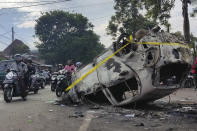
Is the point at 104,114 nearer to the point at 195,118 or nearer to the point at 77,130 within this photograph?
the point at 77,130

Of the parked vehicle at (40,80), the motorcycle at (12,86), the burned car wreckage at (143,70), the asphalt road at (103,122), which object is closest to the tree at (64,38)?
the parked vehicle at (40,80)

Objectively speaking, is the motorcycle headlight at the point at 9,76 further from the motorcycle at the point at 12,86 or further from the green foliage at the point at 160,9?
the green foliage at the point at 160,9

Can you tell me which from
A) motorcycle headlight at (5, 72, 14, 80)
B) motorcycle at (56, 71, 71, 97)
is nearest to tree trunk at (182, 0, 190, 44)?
motorcycle at (56, 71, 71, 97)

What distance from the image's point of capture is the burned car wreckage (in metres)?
5.19

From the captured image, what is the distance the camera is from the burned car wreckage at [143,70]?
519 centimetres

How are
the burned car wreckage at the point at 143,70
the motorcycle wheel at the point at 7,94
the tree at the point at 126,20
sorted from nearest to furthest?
the burned car wreckage at the point at 143,70 < the motorcycle wheel at the point at 7,94 < the tree at the point at 126,20

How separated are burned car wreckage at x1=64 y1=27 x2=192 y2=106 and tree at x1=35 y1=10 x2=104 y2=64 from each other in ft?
117

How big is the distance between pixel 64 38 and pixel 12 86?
35.8m

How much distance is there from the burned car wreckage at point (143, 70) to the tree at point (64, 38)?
35.6 metres

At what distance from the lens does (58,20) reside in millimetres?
44625

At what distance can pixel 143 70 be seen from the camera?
5363mm

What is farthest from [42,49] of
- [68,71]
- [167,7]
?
[68,71]

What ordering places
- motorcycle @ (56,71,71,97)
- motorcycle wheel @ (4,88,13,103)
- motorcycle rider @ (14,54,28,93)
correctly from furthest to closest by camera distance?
1. motorcycle @ (56,71,71,97)
2. motorcycle rider @ (14,54,28,93)
3. motorcycle wheel @ (4,88,13,103)

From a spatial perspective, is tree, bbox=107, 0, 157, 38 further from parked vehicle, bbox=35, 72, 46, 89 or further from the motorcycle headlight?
the motorcycle headlight
